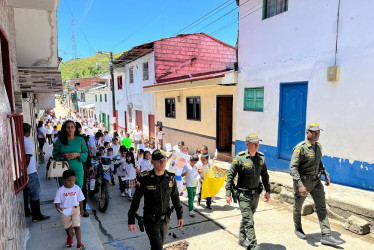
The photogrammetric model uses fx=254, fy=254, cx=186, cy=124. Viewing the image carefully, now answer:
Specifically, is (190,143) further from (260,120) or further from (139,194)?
(139,194)

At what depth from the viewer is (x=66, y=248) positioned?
347 cm

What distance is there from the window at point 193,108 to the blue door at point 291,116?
5.20m

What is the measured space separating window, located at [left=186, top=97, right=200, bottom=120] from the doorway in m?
1.66

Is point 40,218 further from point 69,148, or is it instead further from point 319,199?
point 319,199

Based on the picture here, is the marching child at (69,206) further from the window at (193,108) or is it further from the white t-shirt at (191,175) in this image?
the window at (193,108)

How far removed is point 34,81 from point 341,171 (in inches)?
282

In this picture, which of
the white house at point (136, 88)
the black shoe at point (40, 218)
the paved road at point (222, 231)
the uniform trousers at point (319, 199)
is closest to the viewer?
the uniform trousers at point (319, 199)

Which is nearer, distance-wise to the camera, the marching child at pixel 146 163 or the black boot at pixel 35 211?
the black boot at pixel 35 211

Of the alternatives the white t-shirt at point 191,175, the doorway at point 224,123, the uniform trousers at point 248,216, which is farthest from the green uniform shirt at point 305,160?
the doorway at point 224,123

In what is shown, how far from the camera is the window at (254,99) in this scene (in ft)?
25.5

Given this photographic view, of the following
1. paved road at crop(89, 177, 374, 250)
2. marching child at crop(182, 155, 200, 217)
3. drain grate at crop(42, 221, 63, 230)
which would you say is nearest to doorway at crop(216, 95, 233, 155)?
paved road at crop(89, 177, 374, 250)

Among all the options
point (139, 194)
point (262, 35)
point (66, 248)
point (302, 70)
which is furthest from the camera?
point (262, 35)

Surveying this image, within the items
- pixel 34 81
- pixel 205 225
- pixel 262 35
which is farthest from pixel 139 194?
pixel 262 35

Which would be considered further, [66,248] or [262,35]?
[262,35]
